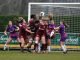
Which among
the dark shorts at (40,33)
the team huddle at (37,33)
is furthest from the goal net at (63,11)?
the dark shorts at (40,33)

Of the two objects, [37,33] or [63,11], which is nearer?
[37,33]

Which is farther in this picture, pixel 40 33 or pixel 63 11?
pixel 63 11

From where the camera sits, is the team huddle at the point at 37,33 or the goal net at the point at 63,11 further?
the goal net at the point at 63,11

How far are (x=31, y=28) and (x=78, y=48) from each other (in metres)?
5.96

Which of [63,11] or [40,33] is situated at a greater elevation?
[63,11]

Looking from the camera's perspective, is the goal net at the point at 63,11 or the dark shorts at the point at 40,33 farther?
the goal net at the point at 63,11

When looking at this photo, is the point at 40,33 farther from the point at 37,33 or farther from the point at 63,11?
the point at 63,11

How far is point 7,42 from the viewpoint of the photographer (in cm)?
3188

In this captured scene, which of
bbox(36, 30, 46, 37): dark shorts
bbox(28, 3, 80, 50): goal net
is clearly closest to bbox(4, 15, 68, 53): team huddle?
bbox(36, 30, 46, 37): dark shorts

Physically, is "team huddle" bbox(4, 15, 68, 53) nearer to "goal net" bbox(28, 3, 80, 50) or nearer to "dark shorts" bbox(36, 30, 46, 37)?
"dark shorts" bbox(36, 30, 46, 37)

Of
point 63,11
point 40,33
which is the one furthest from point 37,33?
point 63,11

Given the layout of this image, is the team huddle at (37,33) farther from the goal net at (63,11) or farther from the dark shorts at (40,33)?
the goal net at (63,11)

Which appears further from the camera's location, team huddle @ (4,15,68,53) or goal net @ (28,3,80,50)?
goal net @ (28,3,80,50)

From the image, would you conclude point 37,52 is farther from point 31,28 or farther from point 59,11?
point 59,11
